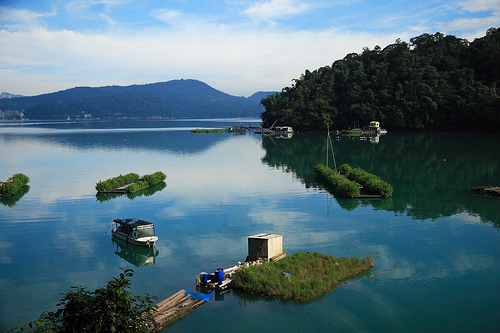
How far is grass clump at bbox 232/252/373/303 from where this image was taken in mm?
16797

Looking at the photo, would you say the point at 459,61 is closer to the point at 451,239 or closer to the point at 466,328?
the point at 451,239

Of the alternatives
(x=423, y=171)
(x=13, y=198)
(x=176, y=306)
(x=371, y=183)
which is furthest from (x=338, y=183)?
(x=13, y=198)

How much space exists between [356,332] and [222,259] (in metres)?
8.73

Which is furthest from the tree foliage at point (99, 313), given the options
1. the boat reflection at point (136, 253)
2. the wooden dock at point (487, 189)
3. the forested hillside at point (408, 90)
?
the forested hillside at point (408, 90)

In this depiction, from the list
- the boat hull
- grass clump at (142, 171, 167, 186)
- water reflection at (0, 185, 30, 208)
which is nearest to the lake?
water reflection at (0, 185, 30, 208)

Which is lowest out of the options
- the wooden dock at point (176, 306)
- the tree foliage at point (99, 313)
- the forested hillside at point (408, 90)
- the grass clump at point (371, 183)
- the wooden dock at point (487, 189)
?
the wooden dock at point (176, 306)

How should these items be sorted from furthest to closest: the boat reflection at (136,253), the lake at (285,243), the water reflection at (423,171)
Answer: the water reflection at (423,171) < the boat reflection at (136,253) < the lake at (285,243)

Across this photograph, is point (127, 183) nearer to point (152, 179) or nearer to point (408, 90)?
point (152, 179)

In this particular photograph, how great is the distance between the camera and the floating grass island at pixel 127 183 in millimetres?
39562

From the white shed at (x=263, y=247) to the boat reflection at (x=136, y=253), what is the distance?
5779mm

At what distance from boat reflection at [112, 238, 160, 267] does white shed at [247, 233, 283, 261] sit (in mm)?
5779

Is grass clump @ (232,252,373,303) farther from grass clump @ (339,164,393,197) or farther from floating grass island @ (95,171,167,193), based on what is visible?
floating grass island @ (95,171,167,193)

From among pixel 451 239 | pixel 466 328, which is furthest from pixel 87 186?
pixel 466 328

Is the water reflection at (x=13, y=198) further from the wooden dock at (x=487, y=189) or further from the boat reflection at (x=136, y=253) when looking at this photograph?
the wooden dock at (x=487, y=189)
